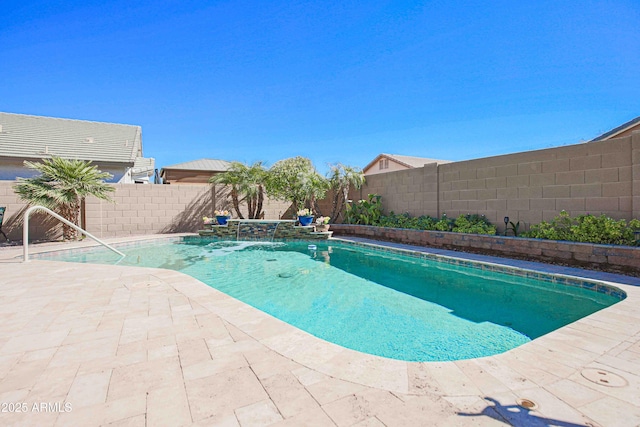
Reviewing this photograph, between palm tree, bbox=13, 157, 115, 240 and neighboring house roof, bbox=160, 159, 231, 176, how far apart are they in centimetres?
1018

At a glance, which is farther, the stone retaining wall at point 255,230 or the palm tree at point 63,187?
the stone retaining wall at point 255,230

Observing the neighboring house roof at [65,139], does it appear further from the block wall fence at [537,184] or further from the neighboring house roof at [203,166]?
the block wall fence at [537,184]

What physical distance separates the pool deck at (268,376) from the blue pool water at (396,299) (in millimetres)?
858

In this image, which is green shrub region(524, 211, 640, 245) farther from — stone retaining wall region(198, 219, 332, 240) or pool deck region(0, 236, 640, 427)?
stone retaining wall region(198, 219, 332, 240)

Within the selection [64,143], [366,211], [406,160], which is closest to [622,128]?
[366,211]

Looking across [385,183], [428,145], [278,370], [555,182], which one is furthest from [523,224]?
[428,145]

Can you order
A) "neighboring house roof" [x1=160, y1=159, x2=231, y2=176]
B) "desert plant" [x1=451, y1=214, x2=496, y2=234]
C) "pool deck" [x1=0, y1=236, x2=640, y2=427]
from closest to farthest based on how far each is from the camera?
"pool deck" [x1=0, y1=236, x2=640, y2=427] → "desert plant" [x1=451, y1=214, x2=496, y2=234] → "neighboring house roof" [x1=160, y1=159, x2=231, y2=176]

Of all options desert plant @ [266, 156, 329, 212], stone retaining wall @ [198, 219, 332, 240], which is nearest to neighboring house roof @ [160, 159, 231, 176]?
desert plant @ [266, 156, 329, 212]

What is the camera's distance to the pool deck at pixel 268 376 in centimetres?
185

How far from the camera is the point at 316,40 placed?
461 inches

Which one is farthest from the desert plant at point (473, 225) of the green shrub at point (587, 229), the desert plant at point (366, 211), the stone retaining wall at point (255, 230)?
the stone retaining wall at point (255, 230)

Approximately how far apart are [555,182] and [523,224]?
4.01 ft

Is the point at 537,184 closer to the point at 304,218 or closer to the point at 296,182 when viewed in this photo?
the point at 304,218

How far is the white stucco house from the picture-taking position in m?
12.8
